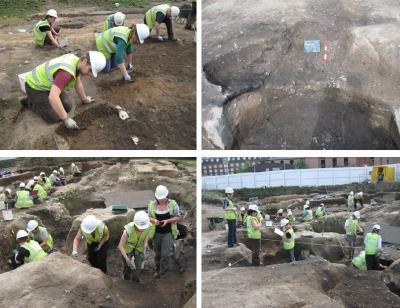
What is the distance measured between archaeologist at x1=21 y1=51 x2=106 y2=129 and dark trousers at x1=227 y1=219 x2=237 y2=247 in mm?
2579

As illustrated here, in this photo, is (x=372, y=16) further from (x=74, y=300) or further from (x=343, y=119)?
(x=74, y=300)

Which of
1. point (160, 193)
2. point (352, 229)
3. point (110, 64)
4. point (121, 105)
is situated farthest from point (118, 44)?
point (352, 229)

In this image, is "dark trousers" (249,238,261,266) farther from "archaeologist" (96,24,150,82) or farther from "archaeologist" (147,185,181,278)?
"archaeologist" (96,24,150,82)

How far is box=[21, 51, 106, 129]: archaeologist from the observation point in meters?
4.97

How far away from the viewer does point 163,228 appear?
5.51 metres

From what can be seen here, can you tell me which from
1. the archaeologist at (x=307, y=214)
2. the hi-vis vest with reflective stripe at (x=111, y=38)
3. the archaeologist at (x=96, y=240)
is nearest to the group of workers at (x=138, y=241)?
the archaeologist at (x=96, y=240)

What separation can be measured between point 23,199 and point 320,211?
5085 millimetres

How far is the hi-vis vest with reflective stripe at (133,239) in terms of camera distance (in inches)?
207

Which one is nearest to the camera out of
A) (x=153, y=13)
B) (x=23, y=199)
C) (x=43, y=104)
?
(x=43, y=104)

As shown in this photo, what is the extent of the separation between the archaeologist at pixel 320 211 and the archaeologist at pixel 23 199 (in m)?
4.94

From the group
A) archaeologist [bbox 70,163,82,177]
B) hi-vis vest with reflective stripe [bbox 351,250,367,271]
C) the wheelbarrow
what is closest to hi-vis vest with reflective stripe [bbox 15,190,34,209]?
archaeologist [bbox 70,163,82,177]

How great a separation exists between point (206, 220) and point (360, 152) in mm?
2137

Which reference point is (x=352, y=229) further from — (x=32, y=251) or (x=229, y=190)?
(x=32, y=251)

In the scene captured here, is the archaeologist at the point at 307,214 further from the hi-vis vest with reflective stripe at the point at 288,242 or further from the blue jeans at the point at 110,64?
the blue jeans at the point at 110,64
